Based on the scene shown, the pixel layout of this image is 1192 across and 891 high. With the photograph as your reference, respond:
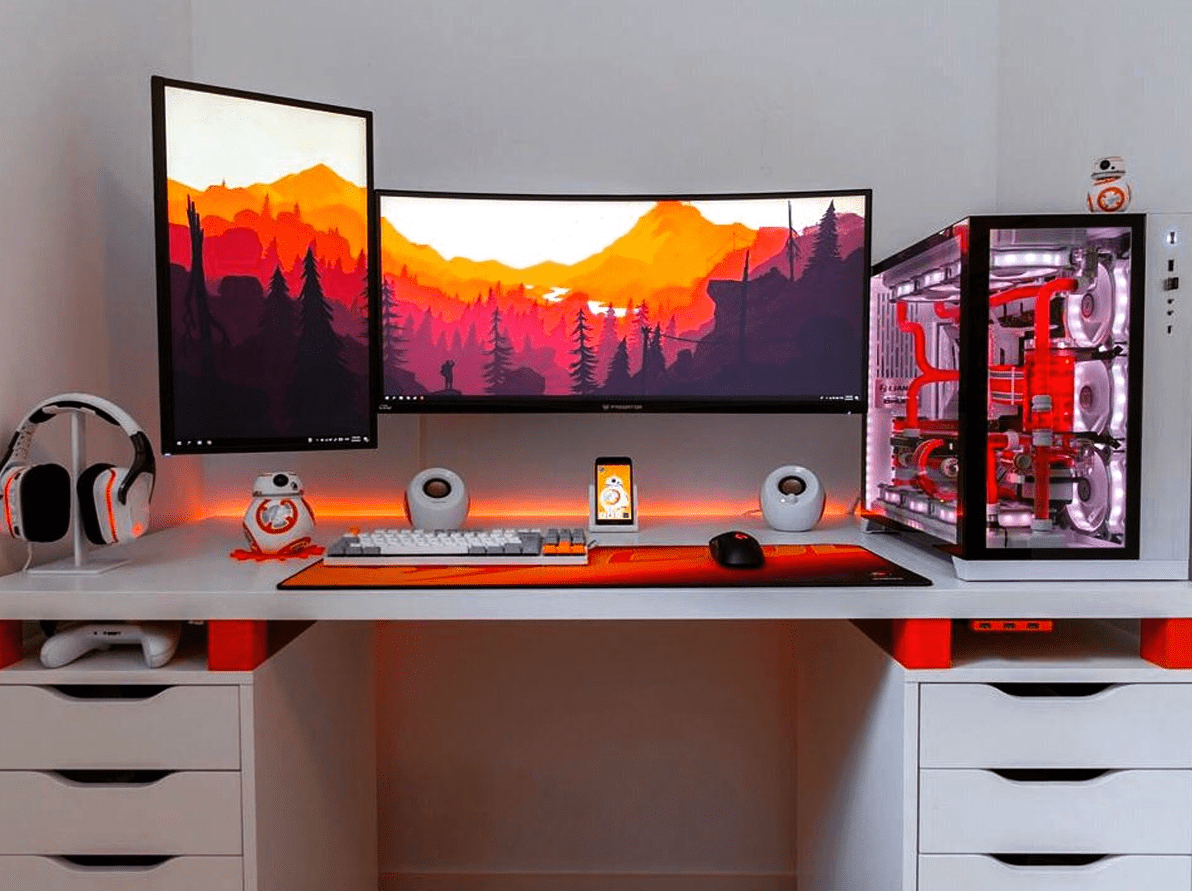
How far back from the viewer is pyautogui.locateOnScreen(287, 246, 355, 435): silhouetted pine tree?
1.63m

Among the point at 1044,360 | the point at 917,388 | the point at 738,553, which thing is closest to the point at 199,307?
the point at 738,553

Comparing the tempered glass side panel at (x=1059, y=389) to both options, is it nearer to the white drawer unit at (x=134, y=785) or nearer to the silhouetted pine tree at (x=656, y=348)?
the silhouetted pine tree at (x=656, y=348)

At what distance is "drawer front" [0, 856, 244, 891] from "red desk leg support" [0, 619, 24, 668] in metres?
0.27

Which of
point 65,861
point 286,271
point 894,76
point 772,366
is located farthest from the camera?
point 894,76

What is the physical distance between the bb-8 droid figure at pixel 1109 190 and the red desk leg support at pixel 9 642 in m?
1.69

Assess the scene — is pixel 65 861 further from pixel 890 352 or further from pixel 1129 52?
pixel 1129 52

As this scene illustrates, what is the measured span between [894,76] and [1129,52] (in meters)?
0.52

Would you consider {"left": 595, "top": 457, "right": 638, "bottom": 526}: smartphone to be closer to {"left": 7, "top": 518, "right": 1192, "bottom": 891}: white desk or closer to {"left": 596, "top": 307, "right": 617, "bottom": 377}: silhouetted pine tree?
{"left": 596, "top": 307, "right": 617, "bottom": 377}: silhouetted pine tree

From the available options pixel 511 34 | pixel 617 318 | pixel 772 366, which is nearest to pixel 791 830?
pixel 772 366

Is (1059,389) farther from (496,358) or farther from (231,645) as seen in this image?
(231,645)

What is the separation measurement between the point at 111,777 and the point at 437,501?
680 mm

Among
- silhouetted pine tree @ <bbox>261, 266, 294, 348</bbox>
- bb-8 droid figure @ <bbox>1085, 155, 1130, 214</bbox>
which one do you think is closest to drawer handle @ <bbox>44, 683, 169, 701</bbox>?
silhouetted pine tree @ <bbox>261, 266, 294, 348</bbox>

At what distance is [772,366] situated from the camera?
1724mm

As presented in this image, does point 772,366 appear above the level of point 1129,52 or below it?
below
